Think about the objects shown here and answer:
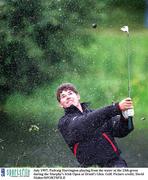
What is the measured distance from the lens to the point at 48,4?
564cm

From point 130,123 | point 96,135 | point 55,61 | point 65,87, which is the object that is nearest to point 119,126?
point 130,123

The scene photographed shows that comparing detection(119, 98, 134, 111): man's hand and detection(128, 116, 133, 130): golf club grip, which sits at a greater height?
detection(119, 98, 134, 111): man's hand

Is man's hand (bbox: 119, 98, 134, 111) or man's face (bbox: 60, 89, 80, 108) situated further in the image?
man's face (bbox: 60, 89, 80, 108)

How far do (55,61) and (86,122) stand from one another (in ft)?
1.87

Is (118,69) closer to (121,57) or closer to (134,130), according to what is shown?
(121,57)

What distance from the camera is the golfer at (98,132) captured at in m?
5.55

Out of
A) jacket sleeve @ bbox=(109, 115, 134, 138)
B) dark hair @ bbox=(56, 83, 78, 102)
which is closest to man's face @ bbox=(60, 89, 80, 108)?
dark hair @ bbox=(56, 83, 78, 102)

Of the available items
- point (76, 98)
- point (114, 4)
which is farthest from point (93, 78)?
point (114, 4)

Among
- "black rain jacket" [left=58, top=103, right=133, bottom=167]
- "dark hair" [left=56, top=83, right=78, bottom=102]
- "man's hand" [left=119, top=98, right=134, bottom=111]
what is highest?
"dark hair" [left=56, top=83, right=78, bottom=102]

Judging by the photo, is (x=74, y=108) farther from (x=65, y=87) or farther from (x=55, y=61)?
(x=55, y=61)

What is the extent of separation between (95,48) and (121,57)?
23 centimetres

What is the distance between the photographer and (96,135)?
220 inches

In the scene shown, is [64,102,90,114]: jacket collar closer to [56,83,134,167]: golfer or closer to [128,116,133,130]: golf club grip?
[56,83,134,167]: golfer

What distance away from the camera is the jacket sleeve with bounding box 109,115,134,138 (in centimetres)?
557
